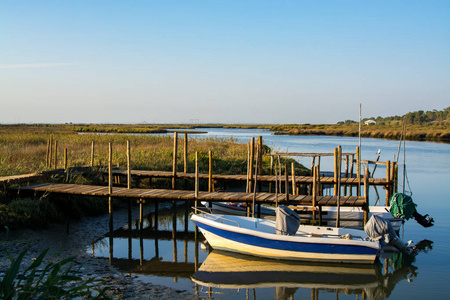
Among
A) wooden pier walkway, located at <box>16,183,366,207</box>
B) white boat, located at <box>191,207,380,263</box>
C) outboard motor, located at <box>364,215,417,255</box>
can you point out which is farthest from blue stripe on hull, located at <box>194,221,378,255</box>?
wooden pier walkway, located at <box>16,183,366,207</box>

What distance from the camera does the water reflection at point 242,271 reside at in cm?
920

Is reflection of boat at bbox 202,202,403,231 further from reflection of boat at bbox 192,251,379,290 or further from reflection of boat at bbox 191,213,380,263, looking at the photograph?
reflection of boat at bbox 192,251,379,290

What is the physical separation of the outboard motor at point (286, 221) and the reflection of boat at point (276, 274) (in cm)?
82

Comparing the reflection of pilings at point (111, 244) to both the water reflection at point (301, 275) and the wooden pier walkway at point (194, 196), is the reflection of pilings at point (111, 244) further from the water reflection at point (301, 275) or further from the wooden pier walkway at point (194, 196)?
the water reflection at point (301, 275)

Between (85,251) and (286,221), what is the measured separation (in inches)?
214

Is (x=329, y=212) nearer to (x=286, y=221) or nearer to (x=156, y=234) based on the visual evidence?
(x=286, y=221)

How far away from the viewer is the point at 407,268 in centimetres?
1082

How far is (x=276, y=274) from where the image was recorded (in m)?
10.2

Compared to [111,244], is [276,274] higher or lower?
lower

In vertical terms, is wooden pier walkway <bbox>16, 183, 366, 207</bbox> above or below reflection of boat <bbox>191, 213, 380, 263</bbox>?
above

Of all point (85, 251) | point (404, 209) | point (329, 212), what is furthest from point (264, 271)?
point (404, 209)

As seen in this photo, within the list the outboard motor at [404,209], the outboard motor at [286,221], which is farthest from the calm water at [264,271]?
the outboard motor at [286,221]

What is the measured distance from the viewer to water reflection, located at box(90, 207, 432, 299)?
920 cm

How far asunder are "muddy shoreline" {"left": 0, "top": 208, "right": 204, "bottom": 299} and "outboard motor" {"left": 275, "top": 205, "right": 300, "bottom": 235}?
339cm
